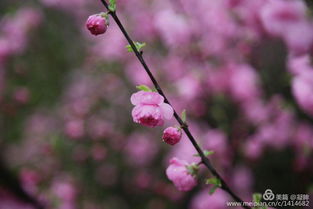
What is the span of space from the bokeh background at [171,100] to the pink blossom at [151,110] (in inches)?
21.8

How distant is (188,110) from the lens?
72.2 inches

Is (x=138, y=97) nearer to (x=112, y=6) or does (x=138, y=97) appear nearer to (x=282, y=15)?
A: (x=112, y=6)

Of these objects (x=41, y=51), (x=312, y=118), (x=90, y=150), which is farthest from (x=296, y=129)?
(x=41, y=51)

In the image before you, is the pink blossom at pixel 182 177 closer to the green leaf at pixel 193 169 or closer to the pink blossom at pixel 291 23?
the green leaf at pixel 193 169

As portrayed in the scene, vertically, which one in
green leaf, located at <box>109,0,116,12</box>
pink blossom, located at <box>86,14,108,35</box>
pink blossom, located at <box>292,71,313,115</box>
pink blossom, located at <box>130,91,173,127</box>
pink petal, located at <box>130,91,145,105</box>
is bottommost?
pink blossom, located at <box>292,71,313,115</box>

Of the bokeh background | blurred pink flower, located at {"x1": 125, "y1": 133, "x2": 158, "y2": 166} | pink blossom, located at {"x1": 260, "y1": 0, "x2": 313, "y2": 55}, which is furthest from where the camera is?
blurred pink flower, located at {"x1": 125, "y1": 133, "x2": 158, "y2": 166}

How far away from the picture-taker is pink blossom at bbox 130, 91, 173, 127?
0.71 m

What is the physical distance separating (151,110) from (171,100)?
1.17 metres

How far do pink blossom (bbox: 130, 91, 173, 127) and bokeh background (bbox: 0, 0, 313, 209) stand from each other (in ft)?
1.81

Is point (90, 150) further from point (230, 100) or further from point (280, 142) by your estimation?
point (280, 142)

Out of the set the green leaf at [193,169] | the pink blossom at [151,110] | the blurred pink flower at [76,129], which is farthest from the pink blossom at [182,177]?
the blurred pink flower at [76,129]

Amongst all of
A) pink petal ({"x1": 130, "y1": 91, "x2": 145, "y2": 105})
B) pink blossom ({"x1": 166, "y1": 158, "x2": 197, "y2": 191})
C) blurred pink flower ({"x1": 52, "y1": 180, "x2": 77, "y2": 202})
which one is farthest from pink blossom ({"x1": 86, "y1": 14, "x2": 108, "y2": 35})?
blurred pink flower ({"x1": 52, "y1": 180, "x2": 77, "y2": 202})

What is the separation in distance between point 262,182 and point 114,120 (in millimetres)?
1150

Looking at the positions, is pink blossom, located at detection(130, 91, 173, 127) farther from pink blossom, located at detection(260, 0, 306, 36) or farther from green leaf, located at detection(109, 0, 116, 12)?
pink blossom, located at detection(260, 0, 306, 36)
